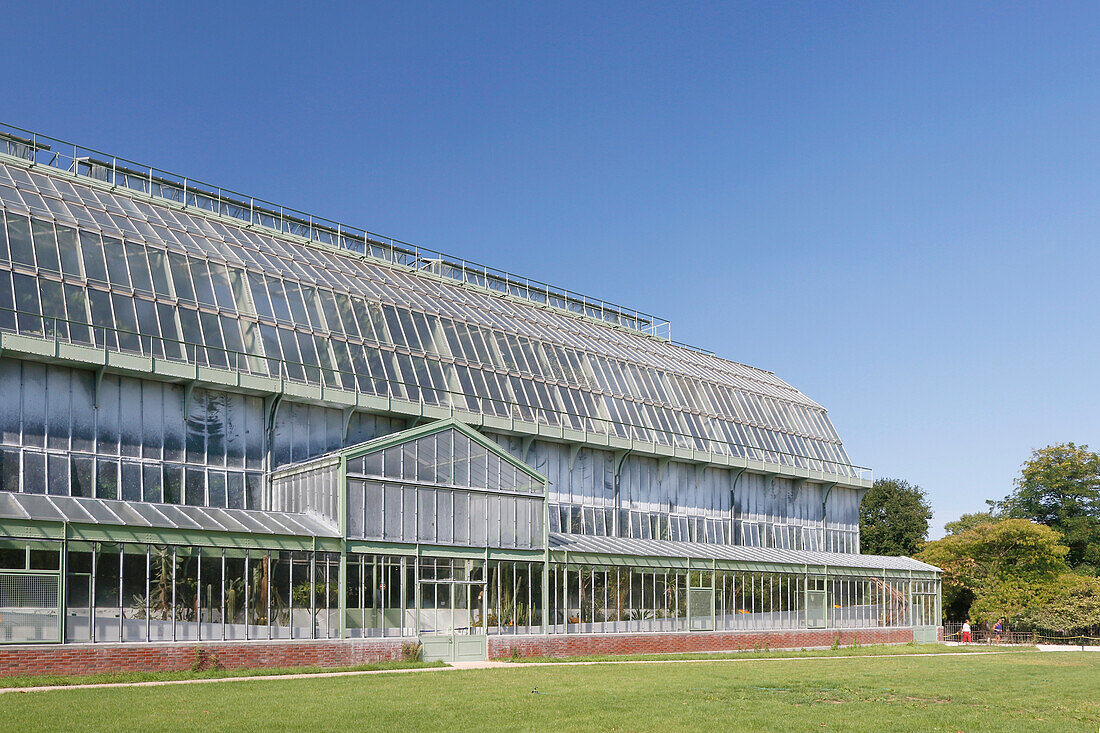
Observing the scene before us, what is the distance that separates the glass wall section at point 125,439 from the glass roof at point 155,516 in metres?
1.13

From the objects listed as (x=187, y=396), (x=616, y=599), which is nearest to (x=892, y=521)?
(x=616, y=599)

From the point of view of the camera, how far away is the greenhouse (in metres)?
37.4

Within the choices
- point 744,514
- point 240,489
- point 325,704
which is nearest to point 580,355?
point 744,514

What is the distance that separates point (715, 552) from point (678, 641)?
8.40 m

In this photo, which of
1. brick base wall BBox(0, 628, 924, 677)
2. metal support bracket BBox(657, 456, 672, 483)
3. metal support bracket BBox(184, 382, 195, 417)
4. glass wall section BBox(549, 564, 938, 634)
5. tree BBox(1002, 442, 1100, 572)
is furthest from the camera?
tree BBox(1002, 442, 1100, 572)

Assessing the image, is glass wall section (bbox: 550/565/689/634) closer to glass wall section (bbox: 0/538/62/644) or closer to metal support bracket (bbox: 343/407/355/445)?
metal support bracket (bbox: 343/407/355/445)

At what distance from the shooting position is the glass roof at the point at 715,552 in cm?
5272

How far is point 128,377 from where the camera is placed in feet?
133

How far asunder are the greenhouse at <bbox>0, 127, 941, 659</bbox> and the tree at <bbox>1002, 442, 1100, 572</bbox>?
3258cm

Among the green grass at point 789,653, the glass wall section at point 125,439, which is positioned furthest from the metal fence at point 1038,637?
the glass wall section at point 125,439

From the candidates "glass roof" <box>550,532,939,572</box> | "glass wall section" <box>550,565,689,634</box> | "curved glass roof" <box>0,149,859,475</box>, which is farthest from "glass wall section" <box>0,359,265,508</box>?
"glass roof" <box>550,532,939,572</box>

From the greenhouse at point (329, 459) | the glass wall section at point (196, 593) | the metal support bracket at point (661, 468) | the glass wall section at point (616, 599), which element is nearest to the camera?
the glass wall section at point (196, 593)

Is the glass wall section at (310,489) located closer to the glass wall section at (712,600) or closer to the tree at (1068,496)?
the glass wall section at (712,600)

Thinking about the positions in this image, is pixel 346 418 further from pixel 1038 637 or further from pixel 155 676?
pixel 1038 637
